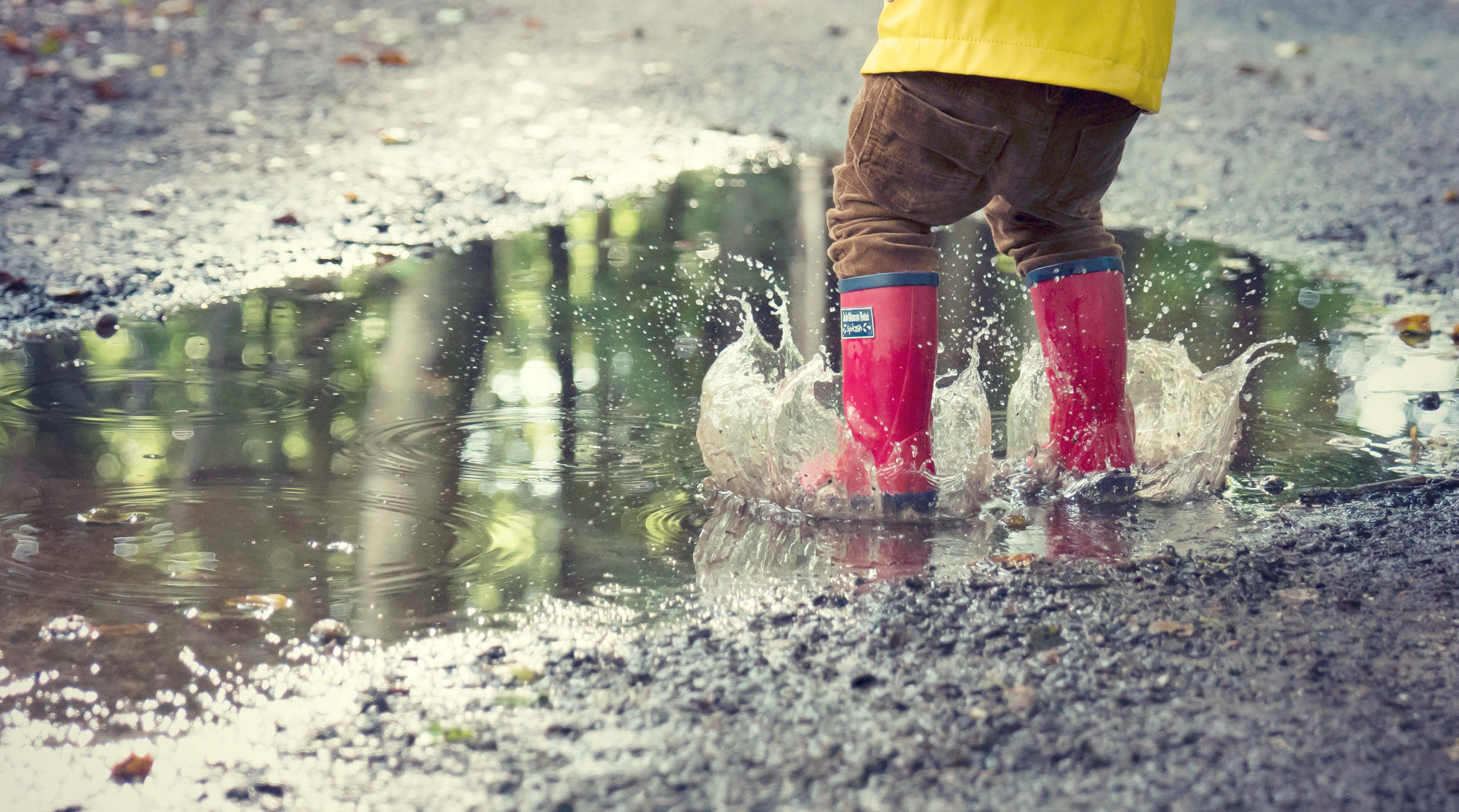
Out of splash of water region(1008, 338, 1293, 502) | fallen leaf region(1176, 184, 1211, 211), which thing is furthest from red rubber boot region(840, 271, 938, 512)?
fallen leaf region(1176, 184, 1211, 211)

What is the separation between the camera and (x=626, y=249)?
4938mm

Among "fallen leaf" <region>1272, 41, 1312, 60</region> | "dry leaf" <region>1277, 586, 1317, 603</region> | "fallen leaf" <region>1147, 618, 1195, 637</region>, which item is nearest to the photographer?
"fallen leaf" <region>1147, 618, 1195, 637</region>

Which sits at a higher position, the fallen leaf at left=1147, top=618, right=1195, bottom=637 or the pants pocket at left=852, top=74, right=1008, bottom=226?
the pants pocket at left=852, top=74, right=1008, bottom=226

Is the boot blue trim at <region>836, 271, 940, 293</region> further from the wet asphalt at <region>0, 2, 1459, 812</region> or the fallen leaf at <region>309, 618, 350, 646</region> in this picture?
the fallen leaf at <region>309, 618, 350, 646</region>

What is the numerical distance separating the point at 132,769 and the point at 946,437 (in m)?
1.73

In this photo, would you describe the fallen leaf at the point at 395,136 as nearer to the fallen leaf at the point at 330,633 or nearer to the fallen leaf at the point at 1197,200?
the fallen leaf at the point at 1197,200

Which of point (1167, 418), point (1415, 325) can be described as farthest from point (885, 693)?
point (1415, 325)

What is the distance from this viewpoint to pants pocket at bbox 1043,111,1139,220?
8.36ft

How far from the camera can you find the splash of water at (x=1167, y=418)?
2.86 metres

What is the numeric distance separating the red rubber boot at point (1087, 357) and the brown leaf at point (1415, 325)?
1.72 metres

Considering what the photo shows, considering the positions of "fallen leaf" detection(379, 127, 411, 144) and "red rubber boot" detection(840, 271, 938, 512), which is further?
"fallen leaf" detection(379, 127, 411, 144)

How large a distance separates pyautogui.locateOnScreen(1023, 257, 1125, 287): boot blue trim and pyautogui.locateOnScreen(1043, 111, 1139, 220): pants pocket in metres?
0.09

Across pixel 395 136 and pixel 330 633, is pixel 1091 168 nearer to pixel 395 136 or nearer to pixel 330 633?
pixel 330 633

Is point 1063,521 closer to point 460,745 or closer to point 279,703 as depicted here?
point 460,745
